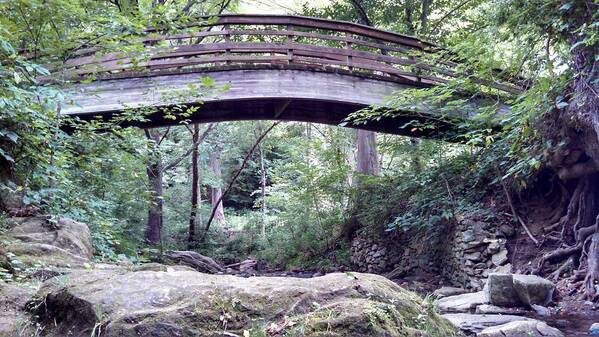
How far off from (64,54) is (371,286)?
15.9 feet

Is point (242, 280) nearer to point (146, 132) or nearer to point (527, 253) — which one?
point (527, 253)

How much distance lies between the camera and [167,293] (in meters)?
2.41

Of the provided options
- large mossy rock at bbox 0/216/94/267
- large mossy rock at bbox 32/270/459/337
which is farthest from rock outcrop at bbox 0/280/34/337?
large mossy rock at bbox 0/216/94/267

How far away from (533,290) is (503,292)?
41 cm

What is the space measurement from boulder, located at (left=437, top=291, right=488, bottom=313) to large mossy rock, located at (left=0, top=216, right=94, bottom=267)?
14.5 feet

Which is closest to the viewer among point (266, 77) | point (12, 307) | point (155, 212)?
point (12, 307)

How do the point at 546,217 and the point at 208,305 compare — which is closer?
the point at 208,305

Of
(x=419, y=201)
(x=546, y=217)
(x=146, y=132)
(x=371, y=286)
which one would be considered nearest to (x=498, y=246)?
(x=546, y=217)

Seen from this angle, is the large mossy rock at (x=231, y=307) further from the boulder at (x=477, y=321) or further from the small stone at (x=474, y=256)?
the small stone at (x=474, y=256)

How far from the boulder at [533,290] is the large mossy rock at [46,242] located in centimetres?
530

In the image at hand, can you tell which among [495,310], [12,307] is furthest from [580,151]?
[12,307]

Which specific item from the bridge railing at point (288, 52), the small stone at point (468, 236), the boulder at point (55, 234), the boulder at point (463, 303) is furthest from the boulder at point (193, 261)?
the boulder at point (463, 303)

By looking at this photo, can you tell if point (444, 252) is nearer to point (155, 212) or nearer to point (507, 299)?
point (507, 299)

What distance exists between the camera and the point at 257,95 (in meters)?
9.60
